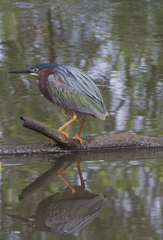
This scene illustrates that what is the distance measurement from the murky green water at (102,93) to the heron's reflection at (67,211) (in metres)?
0.07

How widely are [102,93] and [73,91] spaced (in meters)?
3.16

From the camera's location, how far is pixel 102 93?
790 centimetres

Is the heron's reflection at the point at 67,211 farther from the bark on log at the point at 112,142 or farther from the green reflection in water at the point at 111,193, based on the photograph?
the bark on log at the point at 112,142

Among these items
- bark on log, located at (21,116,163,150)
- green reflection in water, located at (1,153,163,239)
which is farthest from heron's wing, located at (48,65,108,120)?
green reflection in water, located at (1,153,163,239)

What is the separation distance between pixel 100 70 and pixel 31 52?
7.36 ft

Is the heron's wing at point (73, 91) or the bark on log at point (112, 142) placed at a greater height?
the heron's wing at point (73, 91)

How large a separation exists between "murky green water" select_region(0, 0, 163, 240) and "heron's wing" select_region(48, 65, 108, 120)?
1.86ft

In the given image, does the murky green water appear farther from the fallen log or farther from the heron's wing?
the heron's wing

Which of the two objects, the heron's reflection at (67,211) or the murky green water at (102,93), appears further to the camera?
the murky green water at (102,93)

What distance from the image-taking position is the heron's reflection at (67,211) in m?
3.25

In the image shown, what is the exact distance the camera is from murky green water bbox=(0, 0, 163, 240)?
11.4 feet

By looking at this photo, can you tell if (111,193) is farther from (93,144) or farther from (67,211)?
(93,144)

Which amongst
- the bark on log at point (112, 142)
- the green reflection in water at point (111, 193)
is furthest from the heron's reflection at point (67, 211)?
the bark on log at point (112, 142)

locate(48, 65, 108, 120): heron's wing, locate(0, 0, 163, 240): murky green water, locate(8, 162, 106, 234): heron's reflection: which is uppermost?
locate(48, 65, 108, 120): heron's wing
